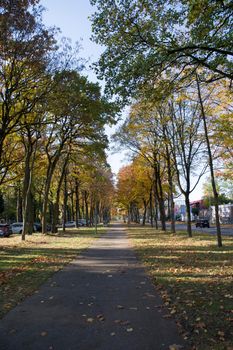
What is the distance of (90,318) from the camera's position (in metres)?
6.64

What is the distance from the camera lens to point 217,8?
9.35 m

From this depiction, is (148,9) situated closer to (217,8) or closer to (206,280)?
(217,8)

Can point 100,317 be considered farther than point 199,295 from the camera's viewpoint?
No

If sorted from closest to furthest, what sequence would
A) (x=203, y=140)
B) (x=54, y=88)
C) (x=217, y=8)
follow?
1. (x=217, y=8)
2. (x=54, y=88)
3. (x=203, y=140)

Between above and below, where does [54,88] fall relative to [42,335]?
above

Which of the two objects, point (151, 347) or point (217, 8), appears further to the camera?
point (217, 8)

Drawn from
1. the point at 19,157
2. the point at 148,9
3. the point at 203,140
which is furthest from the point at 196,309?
the point at 19,157

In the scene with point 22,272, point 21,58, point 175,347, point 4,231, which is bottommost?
point 175,347

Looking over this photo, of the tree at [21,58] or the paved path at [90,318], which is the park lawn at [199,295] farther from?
the tree at [21,58]

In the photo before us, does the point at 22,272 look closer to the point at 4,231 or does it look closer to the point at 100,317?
the point at 100,317

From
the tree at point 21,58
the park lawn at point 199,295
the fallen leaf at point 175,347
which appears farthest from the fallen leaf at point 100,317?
the tree at point 21,58

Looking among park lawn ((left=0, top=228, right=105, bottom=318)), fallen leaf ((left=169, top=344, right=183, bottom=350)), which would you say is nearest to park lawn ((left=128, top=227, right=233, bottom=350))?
fallen leaf ((left=169, top=344, right=183, bottom=350))

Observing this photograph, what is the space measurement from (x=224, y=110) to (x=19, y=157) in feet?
63.4

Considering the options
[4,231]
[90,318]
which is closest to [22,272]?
[90,318]
